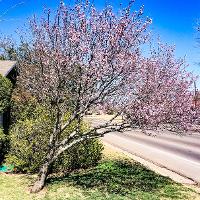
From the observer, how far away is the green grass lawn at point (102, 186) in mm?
11374

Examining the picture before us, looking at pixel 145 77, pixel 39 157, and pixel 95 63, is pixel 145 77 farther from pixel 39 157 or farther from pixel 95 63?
pixel 39 157

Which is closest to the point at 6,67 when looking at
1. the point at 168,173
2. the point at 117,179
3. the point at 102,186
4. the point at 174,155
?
the point at 174,155

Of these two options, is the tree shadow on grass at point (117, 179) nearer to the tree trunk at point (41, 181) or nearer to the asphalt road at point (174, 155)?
the tree trunk at point (41, 181)

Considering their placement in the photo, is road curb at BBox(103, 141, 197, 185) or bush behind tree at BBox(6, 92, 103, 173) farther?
bush behind tree at BBox(6, 92, 103, 173)

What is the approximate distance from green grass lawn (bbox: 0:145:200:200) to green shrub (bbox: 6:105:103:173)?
614 mm

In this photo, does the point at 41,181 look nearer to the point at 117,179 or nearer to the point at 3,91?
the point at 117,179

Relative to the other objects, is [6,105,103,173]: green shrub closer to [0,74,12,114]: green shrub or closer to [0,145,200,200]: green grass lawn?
[0,145,200,200]: green grass lawn

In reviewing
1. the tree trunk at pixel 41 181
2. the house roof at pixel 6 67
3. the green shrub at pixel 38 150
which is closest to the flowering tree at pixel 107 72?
the tree trunk at pixel 41 181

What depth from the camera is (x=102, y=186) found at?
1254cm

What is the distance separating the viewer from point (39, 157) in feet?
50.5

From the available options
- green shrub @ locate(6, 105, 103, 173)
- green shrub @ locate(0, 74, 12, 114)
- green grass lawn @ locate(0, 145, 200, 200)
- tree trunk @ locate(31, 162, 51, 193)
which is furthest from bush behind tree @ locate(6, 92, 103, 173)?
tree trunk @ locate(31, 162, 51, 193)

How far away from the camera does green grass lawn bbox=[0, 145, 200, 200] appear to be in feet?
37.3

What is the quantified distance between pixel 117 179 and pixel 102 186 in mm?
1285

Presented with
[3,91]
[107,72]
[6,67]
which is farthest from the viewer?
[6,67]
